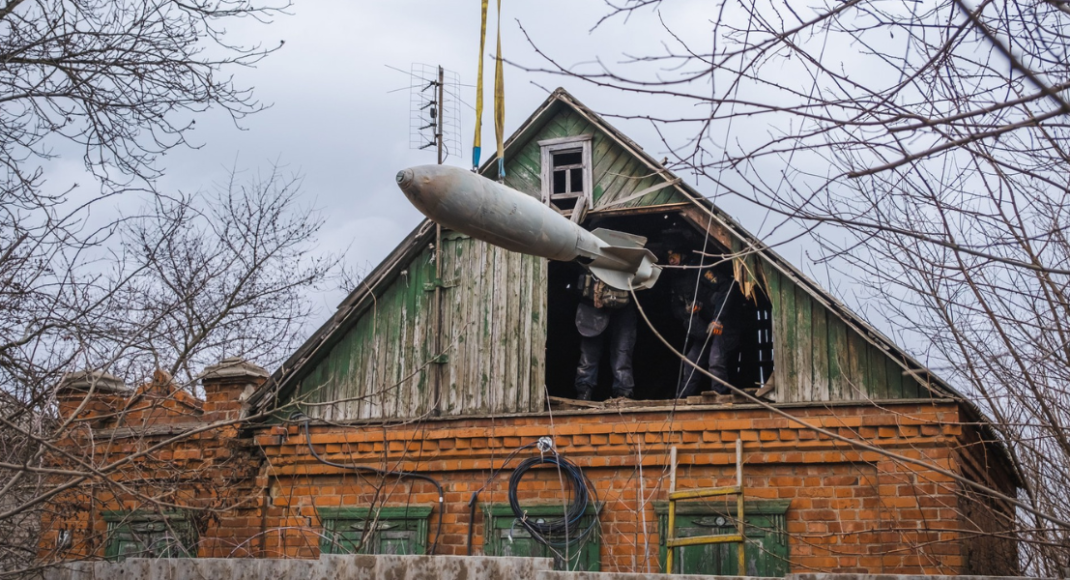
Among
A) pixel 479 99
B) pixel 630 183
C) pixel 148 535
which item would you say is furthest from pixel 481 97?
pixel 148 535

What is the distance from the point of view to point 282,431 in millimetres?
10984

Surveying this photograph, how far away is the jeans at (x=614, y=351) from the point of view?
11.1m

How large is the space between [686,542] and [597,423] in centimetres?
166

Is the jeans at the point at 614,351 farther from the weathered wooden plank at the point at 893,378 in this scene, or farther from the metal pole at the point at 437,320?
the weathered wooden plank at the point at 893,378

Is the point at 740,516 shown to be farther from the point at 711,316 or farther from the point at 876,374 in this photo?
the point at 711,316

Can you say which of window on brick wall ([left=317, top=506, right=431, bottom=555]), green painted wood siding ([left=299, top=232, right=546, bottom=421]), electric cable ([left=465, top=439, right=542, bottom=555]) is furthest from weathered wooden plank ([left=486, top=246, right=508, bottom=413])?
window on brick wall ([left=317, top=506, right=431, bottom=555])

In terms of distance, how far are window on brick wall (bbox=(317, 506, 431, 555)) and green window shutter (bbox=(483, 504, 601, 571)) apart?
66cm

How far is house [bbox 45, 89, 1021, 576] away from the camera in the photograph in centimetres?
922

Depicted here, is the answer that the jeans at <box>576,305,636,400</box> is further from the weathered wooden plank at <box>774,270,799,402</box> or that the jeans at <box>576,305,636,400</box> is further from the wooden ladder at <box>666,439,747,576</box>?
the weathered wooden plank at <box>774,270,799,402</box>

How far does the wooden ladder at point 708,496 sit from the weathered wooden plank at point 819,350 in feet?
2.77

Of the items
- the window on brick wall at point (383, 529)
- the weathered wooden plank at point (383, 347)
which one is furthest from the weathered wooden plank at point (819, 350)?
the weathered wooden plank at point (383, 347)

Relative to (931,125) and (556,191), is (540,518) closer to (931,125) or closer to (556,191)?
(556,191)

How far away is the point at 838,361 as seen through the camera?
31.3ft

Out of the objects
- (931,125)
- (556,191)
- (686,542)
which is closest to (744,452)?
(686,542)
